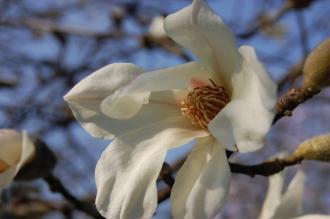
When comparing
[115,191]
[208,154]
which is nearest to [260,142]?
[208,154]

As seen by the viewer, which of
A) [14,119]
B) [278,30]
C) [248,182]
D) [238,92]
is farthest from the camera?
[248,182]

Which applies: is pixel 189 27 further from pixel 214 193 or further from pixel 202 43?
pixel 214 193

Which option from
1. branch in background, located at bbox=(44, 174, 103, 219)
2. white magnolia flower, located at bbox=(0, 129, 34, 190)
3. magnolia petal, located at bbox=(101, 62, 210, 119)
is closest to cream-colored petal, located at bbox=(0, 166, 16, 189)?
white magnolia flower, located at bbox=(0, 129, 34, 190)

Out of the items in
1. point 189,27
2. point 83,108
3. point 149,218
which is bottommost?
point 149,218

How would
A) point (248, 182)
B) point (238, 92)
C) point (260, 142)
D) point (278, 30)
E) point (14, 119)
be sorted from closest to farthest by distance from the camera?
point (260, 142), point (238, 92), point (14, 119), point (278, 30), point (248, 182)

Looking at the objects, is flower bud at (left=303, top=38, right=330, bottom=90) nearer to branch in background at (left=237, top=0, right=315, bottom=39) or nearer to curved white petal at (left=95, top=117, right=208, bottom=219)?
curved white petal at (left=95, top=117, right=208, bottom=219)
